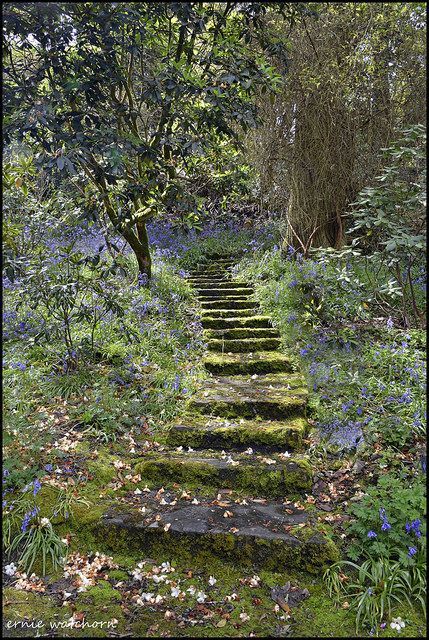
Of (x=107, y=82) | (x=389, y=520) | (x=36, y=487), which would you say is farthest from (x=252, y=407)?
(x=107, y=82)

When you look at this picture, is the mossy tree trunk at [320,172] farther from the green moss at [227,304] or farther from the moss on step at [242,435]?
the moss on step at [242,435]

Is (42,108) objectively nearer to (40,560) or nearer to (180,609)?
(40,560)

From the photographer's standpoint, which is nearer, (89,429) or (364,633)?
(364,633)

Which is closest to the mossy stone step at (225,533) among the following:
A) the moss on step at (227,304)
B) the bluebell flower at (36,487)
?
the bluebell flower at (36,487)

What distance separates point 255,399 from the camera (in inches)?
163

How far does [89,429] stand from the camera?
12.5 ft

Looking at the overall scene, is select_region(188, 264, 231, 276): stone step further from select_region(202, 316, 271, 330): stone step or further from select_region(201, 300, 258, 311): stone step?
select_region(202, 316, 271, 330): stone step

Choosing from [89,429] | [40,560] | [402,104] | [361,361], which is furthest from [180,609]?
[402,104]

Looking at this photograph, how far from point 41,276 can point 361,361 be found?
3.26 meters

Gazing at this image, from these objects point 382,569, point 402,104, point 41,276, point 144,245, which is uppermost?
point 402,104

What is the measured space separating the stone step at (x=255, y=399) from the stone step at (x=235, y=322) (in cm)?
154

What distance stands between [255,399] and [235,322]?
2.16 meters

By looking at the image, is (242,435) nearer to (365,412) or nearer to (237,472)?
(237,472)
